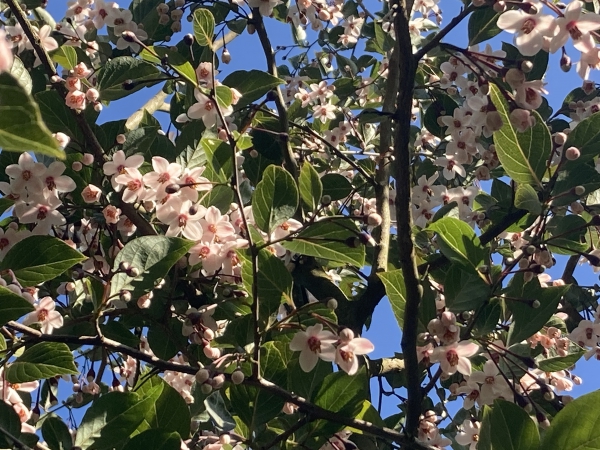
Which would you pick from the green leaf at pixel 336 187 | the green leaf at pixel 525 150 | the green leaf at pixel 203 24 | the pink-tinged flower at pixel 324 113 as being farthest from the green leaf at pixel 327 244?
the pink-tinged flower at pixel 324 113

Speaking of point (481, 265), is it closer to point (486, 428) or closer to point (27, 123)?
point (486, 428)

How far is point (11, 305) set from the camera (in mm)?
1094

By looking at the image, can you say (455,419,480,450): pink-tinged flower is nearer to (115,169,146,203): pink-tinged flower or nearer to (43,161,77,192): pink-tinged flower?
(115,169,146,203): pink-tinged flower

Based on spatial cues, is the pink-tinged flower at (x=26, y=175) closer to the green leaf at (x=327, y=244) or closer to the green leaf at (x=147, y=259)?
the green leaf at (x=147, y=259)

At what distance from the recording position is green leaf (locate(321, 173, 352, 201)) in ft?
6.95

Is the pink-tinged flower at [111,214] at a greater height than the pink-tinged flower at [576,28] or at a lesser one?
lesser

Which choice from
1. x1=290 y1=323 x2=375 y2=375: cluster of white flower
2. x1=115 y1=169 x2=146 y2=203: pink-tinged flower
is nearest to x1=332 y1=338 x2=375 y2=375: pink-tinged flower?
x1=290 y1=323 x2=375 y2=375: cluster of white flower

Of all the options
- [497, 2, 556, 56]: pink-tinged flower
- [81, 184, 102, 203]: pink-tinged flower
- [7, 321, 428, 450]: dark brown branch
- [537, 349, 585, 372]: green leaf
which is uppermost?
[497, 2, 556, 56]: pink-tinged flower

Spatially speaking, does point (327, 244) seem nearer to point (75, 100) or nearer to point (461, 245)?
point (461, 245)

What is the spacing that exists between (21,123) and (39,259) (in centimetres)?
94

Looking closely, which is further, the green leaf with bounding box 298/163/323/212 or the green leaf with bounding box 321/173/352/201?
the green leaf with bounding box 321/173/352/201

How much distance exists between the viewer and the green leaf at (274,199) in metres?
1.32

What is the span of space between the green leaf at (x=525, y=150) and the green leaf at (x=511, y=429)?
0.59 metres

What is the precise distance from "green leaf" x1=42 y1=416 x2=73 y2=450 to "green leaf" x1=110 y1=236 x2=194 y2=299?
0.88 ft
